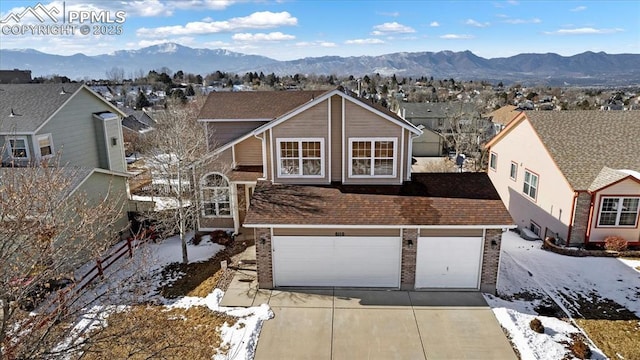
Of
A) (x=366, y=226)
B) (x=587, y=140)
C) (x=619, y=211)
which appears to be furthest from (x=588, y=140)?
(x=366, y=226)

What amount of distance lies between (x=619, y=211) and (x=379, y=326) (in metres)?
14.0

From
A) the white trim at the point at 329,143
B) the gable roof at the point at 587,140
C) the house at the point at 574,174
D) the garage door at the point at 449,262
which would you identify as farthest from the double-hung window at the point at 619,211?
the white trim at the point at 329,143

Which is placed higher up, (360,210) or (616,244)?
(360,210)

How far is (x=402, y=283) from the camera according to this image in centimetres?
1444

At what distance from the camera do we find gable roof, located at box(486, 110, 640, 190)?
1936 centimetres

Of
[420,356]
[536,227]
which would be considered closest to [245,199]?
[420,356]

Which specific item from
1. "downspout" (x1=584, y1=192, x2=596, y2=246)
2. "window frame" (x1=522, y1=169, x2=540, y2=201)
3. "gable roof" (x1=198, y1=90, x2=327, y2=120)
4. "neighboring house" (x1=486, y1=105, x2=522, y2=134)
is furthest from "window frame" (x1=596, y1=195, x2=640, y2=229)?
"neighboring house" (x1=486, y1=105, x2=522, y2=134)

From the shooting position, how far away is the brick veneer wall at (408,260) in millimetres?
14117

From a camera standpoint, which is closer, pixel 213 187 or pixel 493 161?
pixel 213 187

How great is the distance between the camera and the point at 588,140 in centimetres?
2114

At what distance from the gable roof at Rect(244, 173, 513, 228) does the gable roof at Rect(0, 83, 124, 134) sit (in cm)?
1408

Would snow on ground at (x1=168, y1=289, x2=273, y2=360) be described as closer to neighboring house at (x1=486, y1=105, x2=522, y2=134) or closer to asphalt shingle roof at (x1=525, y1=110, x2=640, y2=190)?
asphalt shingle roof at (x1=525, y1=110, x2=640, y2=190)

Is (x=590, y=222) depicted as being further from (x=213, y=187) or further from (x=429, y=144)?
(x=429, y=144)

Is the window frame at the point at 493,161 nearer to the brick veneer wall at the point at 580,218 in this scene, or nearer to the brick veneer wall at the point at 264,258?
the brick veneer wall at the point at 580,218
